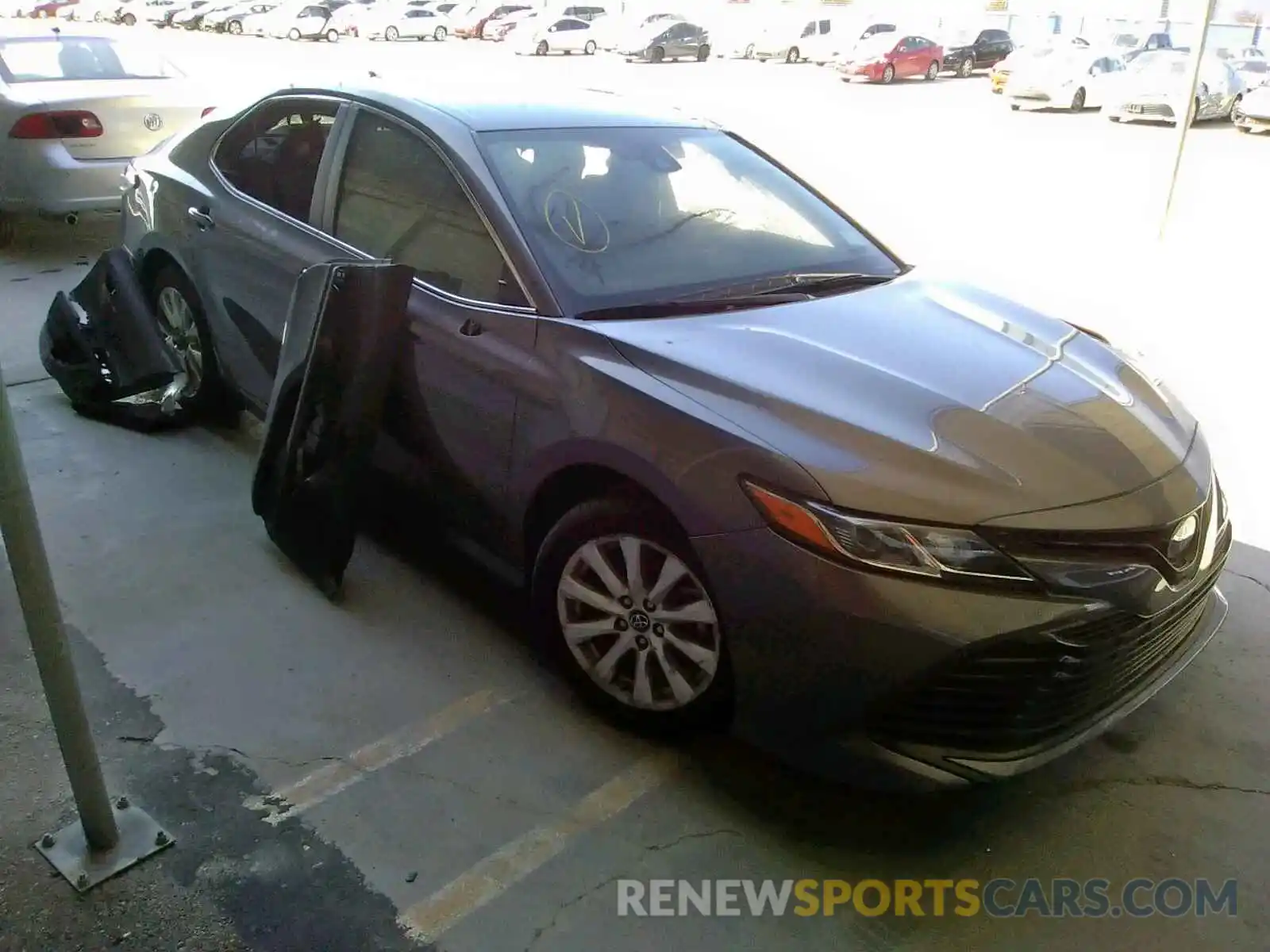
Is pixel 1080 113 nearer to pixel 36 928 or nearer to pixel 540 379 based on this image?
pixel 540 379

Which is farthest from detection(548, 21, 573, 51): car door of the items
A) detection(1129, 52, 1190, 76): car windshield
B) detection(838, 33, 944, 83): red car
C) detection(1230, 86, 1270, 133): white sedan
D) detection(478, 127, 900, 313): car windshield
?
detection(478, 127, 900, 313): car windshield

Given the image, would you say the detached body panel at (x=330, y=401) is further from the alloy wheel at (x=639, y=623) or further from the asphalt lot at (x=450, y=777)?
the alloy wheel at (x=639, y=623)

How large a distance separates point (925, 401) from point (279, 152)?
2.82 m

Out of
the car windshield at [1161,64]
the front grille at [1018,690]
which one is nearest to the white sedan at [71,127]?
the front grille at [1018,690]

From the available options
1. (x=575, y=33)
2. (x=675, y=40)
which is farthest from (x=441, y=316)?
(x=575, y=33)

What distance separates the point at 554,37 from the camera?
3544cm

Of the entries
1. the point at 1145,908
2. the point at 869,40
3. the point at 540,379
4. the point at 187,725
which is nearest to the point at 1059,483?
the point at 1145,908

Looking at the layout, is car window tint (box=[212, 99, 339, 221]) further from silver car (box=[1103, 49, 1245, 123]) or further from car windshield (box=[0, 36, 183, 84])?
silver car (box=[1103, 49, 1245, 123])

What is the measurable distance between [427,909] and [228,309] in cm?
281

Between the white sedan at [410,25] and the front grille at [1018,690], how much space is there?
41.4 meters

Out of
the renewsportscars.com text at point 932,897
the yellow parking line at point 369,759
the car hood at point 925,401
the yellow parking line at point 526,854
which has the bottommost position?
the renewsportscars.com text at point 932,897

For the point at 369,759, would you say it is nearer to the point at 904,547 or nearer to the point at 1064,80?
the point at 904,547

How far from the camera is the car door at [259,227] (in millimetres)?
3971

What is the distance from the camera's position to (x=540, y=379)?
3012 mm
